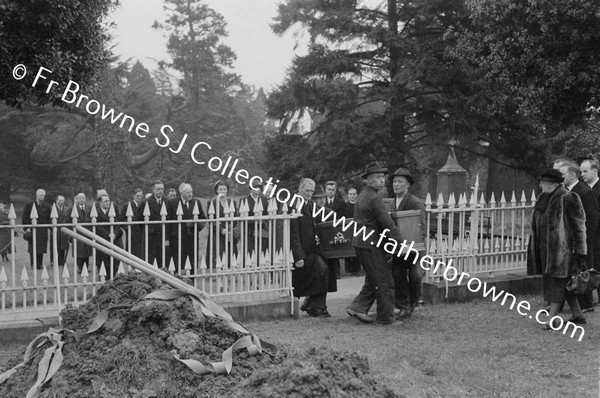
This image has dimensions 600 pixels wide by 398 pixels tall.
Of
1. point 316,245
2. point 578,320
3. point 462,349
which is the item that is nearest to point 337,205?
point 316,245

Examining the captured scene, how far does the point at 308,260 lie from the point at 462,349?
8.26 ft

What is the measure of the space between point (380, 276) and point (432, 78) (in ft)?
35.0

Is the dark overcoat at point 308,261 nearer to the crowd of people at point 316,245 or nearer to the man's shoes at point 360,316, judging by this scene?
the crowd of people at point 316,245

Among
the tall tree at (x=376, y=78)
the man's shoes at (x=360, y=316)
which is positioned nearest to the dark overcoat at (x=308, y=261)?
the man's shoes at (x=360, y=316)

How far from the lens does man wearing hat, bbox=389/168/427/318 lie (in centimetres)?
870

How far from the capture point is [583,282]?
7.81 m

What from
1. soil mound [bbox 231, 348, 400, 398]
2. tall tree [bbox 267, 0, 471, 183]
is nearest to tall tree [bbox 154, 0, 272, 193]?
tall tree [bbox 267, 0, 471, 183]

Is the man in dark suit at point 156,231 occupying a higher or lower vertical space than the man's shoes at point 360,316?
higher

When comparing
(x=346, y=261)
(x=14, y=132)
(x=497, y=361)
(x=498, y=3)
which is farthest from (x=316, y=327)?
(x=14, y=132)

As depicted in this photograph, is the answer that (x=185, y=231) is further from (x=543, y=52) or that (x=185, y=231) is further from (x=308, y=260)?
(x=543, y=52)

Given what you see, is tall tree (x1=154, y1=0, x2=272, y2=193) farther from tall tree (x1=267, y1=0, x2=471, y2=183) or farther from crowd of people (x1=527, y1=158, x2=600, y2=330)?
crowd of people (x1=527, y1=158, x2=600, y2=330)

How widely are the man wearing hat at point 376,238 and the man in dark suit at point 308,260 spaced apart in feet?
2.38

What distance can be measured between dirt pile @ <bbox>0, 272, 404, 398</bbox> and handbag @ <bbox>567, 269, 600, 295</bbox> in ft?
15.3

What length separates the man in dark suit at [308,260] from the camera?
869 centimetres
